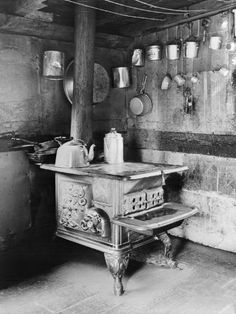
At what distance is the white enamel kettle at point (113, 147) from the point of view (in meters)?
3.67

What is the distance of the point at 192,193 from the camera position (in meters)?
4.41

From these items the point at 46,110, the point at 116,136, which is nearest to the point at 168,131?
the point at 116,136

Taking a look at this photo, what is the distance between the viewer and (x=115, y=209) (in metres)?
3.14

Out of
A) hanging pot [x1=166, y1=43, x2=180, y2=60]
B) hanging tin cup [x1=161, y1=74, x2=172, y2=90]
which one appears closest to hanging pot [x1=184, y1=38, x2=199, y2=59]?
hanging pot [x1=166, y1=43, x2=180, y2=60]

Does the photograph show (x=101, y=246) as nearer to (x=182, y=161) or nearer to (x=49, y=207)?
(x=49, y=207)

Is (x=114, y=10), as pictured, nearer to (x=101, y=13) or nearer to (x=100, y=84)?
(x=101, y=13)

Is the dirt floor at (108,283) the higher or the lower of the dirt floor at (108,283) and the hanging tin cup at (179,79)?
the lower

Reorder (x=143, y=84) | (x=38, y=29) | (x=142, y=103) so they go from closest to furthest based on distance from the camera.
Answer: (x=38, y=29)
(x=142, y=103)
(x=143, y=84)

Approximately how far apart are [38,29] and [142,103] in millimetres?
1523

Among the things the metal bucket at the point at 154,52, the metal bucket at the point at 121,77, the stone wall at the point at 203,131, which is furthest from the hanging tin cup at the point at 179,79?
the metal bucket at the point at 121,77

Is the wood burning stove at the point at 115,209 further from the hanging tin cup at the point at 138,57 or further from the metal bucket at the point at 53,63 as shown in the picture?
the hanging tin cup at the point at 138,57

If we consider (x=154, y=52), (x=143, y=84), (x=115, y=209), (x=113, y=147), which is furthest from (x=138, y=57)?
(x=115, y=209)

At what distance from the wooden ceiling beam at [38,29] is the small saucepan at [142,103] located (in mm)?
766

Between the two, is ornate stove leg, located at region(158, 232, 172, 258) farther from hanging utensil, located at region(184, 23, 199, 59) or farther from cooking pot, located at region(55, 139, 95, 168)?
hanging utensil, located at region(184, 23, 199, 59)
